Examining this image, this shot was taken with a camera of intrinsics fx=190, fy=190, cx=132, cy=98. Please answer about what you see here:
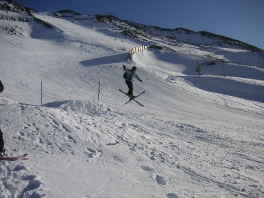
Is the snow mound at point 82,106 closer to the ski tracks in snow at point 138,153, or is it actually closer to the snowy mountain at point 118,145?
the snowy mountain at point 118,145

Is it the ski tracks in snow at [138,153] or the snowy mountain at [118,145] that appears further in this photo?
the ski tracks in snow at [138,153]

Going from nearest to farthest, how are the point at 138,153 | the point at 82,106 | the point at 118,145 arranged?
the point at 138,153 → the point at 118,145 → the point at 82,106

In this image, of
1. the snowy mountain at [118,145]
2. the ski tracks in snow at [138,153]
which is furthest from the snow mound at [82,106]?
the ski tracks in snow at [138,153]

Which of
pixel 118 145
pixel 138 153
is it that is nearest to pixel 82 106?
pixel 118 145

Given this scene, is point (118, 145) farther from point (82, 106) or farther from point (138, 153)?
point (82, 106)

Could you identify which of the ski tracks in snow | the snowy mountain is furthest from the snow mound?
the ski tracks in snow

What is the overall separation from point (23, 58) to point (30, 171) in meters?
22.0

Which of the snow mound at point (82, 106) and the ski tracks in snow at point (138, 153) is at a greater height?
the snow mound at point (82, 106)

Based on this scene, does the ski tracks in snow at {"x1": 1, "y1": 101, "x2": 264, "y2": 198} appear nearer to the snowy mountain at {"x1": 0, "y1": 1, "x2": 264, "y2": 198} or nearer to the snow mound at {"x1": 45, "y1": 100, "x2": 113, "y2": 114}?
the snowy mountain at {"x1": 0, "y1": 1, "x2": 264, "y2": 198}

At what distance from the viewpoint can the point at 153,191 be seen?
4457 mm

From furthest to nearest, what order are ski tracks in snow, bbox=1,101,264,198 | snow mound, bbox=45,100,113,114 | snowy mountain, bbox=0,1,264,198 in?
1. snow mound, bbox=45,100,113,114
2. ski tracks in snow, bbox=1,101,264,198
3. snowy mountain, bbox=0,1,264,198

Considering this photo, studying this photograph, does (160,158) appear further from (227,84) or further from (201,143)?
(227,84)

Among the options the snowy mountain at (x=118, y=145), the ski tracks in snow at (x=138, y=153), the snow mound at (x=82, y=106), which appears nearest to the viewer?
the snowy mountain at (x=118, y=145)

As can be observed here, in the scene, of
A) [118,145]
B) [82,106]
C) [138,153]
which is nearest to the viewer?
[138,153]
